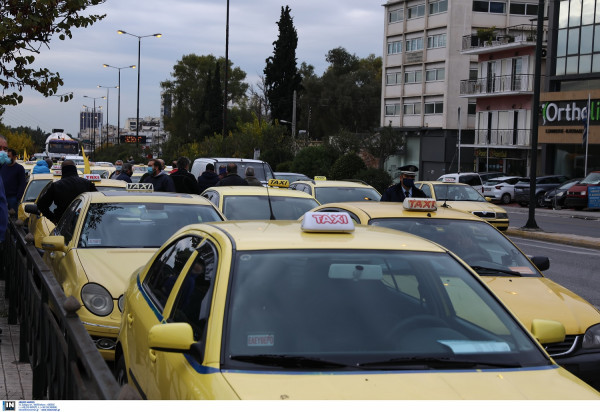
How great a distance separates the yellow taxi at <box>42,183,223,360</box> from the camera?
7160 millimetres

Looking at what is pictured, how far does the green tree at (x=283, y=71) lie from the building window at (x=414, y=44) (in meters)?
10.9

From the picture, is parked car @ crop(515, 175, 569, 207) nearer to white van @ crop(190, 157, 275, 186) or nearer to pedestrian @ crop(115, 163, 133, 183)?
white van @ crop(190, 157, 275, 186)

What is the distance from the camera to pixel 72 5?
10711 mm

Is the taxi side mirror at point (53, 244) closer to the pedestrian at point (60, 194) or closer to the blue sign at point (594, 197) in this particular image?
the pedestrian at point (60, 194)

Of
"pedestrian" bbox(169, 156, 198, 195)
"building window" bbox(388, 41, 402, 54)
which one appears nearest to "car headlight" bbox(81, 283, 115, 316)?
"pedestrian" bbox(169, 156, 198, 195)

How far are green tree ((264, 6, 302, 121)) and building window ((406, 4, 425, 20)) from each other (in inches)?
444

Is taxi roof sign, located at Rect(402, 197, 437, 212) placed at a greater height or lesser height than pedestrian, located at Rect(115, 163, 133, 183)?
greater

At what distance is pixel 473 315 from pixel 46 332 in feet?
9.23

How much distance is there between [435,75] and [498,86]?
36.2 feet

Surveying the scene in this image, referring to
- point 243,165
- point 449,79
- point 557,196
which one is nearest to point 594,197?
point 557,196

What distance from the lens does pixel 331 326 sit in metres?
3.82

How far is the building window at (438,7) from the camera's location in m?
67.6

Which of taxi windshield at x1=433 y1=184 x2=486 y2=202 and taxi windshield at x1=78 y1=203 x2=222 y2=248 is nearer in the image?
taxi windshield at x1=78 y1=203 x2=222 y2=248

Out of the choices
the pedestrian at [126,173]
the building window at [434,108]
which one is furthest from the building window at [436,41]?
the pedestrian at [126,173]
